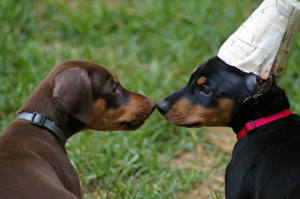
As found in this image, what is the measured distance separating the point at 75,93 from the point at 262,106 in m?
1.46

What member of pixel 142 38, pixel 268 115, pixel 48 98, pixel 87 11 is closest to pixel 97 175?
pixel 48 98

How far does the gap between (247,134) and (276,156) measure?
40cm

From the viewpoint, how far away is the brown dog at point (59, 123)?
4090mm

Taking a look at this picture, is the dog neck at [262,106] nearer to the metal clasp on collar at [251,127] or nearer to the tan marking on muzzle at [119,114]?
the metal clasp on collar at [251,127]

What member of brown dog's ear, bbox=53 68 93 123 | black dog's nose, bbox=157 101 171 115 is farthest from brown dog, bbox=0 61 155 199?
black dog's nose, bbox=157 101 171 115

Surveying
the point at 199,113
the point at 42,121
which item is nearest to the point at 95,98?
the point at 42,121

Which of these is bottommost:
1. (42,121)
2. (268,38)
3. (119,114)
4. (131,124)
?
(131,124)

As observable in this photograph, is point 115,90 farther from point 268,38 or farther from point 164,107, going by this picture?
point 268,38

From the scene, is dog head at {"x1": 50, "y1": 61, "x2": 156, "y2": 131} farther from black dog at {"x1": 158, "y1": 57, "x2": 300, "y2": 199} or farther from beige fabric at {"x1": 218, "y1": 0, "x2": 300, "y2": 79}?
beige fabric at {"x1": 218, "y1": 0, "x2": 300, "y2": 79}

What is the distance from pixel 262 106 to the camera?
4.88 metres

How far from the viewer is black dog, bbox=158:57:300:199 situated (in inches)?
176

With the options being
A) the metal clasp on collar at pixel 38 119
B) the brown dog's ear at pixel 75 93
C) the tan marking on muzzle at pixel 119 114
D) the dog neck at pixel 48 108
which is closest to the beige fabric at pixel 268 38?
the tan marking on muzzle at pixel 119 114

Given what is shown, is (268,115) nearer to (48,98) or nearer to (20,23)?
(48,98)

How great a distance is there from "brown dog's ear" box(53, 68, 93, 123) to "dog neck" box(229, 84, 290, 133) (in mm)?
1163
